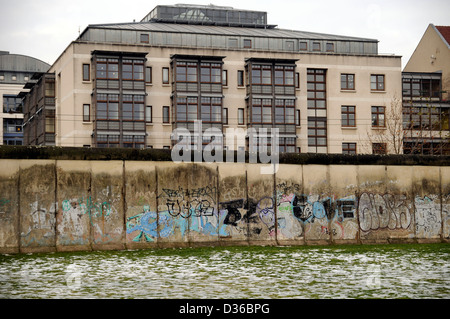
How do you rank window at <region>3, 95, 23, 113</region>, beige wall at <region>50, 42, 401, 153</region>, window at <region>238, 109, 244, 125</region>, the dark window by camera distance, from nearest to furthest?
the dark window → beige wall at <region>50, 42, 401, 153</region> → window at <region>238, 109, 244, 125</region> → window at <region>3, 95, 23, 113</region>

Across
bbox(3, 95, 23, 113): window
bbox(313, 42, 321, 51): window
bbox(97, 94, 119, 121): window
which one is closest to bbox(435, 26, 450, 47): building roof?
bbox(313, 42, 321, 51): window

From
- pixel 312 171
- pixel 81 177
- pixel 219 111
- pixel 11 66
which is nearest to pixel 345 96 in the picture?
pixel 219 111

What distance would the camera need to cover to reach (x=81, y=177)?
2289 centimetres

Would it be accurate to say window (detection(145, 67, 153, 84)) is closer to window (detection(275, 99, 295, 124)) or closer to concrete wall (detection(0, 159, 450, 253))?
window (detection(275, 99, 295, 124))

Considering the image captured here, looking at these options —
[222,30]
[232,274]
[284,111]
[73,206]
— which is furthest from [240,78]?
[232,274]

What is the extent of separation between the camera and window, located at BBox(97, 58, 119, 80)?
59381 millimetres

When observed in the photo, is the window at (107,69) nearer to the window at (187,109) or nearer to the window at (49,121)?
the window at (187,109)

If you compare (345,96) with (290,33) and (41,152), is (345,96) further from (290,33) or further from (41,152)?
(41,152)

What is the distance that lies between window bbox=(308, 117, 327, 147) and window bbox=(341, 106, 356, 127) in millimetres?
2182

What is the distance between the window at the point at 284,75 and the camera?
64.4m

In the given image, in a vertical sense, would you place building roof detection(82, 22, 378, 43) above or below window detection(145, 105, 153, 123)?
above

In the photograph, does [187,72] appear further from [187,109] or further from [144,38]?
[144,38]

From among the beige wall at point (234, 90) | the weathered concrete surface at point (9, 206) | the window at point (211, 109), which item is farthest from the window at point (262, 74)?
the weathered concrete surface at point (9, 206)

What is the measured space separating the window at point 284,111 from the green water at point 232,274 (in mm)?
41235
